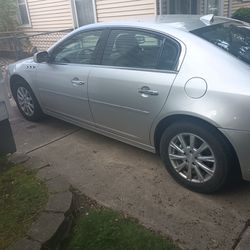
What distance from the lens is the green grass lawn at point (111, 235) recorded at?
2.81 m

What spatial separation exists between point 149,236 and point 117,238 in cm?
26

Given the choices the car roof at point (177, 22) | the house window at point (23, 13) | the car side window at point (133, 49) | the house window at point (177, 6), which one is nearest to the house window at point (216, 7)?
the house window at point (177, 6)

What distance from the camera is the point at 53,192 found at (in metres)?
3.32

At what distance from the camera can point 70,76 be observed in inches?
176

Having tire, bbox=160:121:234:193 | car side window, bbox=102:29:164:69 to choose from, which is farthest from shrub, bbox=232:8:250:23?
tire, bbox=160:121:234:193

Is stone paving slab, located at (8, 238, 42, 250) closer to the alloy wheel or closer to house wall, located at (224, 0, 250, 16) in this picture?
the alloy wheel

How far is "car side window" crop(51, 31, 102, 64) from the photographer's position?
429 cm

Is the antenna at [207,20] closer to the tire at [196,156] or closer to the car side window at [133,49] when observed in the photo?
the car side window at [133,49]

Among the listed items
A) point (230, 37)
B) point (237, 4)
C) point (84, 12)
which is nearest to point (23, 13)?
point (84, 12)

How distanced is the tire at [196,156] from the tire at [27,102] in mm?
2602

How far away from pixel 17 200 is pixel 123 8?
784 cm

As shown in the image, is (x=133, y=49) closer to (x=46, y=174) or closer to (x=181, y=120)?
(x=181, y=120)

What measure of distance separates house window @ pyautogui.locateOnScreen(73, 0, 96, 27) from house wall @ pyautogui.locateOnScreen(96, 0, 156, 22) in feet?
1.48

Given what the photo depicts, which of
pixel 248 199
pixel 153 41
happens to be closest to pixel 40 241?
pixel 248 199
